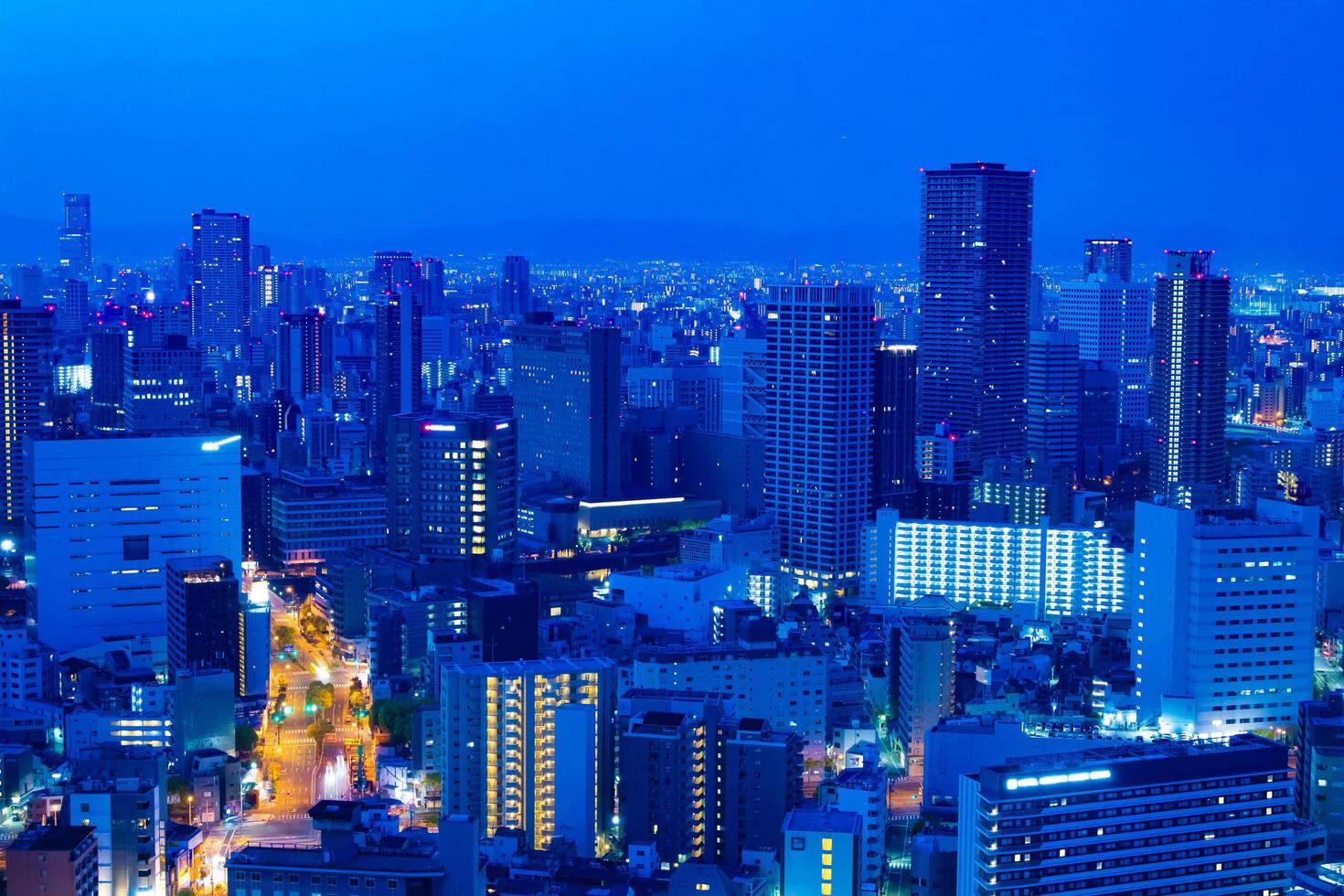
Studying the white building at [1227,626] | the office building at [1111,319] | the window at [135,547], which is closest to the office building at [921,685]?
the white building at [1227,626]

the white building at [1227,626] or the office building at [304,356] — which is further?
the office building at [304,356]

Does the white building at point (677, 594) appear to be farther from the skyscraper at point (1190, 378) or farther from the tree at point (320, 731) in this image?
the skyscraper at point (1190, 378)

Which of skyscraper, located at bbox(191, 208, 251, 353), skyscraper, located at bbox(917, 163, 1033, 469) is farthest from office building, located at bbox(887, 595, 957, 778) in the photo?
skyscraper, located at bbox(191, 208, 251, 353)

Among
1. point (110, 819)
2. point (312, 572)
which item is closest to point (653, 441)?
point (312, 572)

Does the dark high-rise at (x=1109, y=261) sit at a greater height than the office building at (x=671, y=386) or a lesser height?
greater

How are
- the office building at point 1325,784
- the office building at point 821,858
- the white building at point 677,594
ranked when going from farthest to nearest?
the white building at point 677,594
the office building at point 1325,784
the office building at point 821,858

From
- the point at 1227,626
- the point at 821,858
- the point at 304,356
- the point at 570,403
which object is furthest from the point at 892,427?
the point at 304,356

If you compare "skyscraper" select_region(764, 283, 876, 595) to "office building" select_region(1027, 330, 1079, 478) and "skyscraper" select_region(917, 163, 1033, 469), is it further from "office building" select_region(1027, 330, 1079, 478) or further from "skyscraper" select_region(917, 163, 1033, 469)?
"office building" select_region(1027, 330, 1079, 478)
